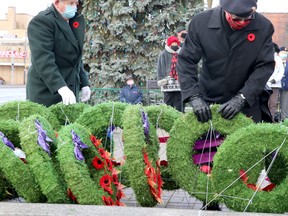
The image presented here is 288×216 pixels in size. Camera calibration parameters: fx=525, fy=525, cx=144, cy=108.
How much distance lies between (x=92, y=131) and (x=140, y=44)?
29.8 ft

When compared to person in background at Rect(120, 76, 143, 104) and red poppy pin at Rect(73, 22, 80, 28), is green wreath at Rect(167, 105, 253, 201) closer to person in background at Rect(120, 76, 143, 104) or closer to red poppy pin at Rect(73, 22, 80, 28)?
red poppy pin at Rect(73, 22, 80, 28)

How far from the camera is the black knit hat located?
3670mm

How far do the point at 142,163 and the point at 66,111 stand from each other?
4.06 feet

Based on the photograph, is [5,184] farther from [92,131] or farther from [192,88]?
[192,88]

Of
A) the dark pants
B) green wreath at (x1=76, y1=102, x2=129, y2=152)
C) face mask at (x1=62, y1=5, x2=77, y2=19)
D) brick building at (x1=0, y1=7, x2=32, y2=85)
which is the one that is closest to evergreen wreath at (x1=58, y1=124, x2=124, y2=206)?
green wreath at (x1=76, y1=102, x2=129, y2=152)

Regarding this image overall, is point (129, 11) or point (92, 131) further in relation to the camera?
point (129, 11)

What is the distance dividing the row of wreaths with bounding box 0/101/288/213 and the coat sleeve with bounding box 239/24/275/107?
21cm

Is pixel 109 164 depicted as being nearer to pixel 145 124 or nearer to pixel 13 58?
pixel 145 124

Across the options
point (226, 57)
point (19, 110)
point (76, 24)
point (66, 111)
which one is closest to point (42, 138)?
point (19, 110)

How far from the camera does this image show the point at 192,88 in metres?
3.95

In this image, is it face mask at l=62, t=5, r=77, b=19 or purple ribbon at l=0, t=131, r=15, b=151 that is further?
face mask at l=62, t=5, r=77, b=19

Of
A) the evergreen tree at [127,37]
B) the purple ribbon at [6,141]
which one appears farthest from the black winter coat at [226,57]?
the evergreen tree at [127,37]

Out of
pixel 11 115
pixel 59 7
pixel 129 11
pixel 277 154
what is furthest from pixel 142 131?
pixel 129 11

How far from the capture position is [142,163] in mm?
3518
